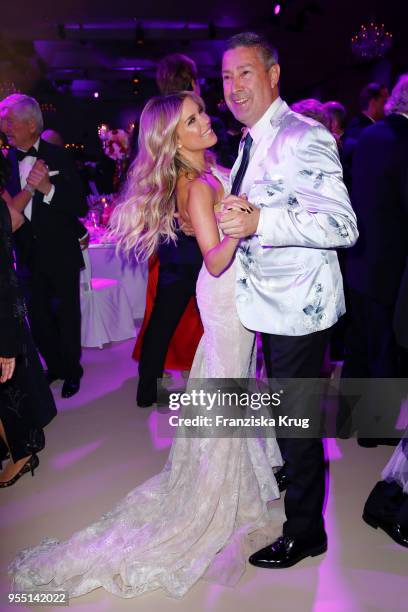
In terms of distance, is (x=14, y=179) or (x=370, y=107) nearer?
(x=14, y=179)

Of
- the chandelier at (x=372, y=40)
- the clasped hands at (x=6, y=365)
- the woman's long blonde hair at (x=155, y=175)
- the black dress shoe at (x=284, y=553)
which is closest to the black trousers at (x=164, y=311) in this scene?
the woman's long blonde hair at (x=155, y=175)

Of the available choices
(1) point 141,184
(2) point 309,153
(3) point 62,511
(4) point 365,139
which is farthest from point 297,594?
(4) point 365,139

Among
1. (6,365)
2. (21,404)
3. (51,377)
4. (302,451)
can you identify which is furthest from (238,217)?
(51,377)

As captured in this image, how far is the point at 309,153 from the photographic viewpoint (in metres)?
1.61

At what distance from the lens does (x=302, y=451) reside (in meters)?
1.86

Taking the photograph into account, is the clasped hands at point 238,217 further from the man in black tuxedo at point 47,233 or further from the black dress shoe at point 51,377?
the black dress shoe at point 51,377

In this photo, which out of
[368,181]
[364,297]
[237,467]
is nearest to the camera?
[237,467]

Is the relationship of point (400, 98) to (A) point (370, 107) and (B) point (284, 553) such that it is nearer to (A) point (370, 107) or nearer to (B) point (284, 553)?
(A) point (370, 107)

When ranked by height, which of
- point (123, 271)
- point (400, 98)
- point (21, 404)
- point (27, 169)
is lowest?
point (21, 404)

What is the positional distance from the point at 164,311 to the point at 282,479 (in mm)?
1191

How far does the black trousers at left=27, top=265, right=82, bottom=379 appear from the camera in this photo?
3.52m

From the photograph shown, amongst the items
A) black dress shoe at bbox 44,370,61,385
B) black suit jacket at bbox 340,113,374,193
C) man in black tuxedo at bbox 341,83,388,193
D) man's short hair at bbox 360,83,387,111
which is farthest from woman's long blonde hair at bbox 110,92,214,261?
man's short hair at bbox 360,83,387,111

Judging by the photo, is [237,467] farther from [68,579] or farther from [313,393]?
[68,579]

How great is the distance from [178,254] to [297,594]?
72.4 inches
